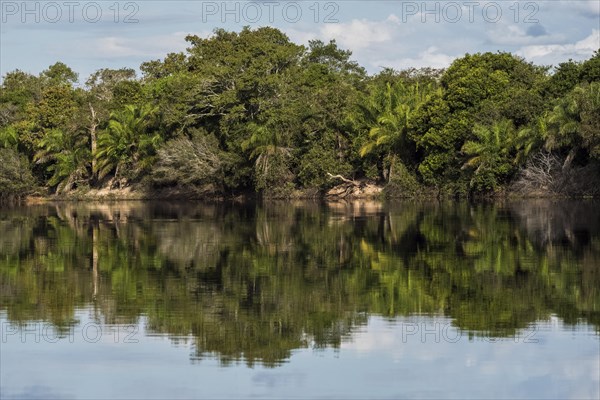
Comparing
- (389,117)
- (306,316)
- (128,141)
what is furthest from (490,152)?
(306,316)

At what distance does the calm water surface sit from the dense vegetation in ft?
88.1

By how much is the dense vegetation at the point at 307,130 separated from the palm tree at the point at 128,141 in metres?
0.12

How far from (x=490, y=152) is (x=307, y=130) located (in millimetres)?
14394

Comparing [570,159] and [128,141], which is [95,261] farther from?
[128,141]

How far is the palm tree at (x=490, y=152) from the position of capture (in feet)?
211

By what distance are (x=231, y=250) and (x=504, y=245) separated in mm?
7892

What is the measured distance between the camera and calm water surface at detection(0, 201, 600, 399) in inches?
581

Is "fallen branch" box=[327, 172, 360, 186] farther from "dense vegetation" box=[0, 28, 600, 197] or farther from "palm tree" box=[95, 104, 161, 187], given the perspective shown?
"palm tree" box=[95, 104, 161, 187]

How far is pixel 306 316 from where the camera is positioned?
65.1 feet

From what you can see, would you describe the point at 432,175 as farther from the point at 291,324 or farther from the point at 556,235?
the point at 291,324

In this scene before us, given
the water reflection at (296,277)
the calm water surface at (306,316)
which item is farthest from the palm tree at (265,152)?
the calm water surface at (306,316)

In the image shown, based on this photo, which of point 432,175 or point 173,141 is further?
point 173,141

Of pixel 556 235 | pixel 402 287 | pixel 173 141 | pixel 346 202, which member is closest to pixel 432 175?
pixel 346 202

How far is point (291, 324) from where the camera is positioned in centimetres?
1900
